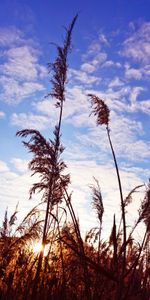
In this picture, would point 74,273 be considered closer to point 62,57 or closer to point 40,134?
point 40,134

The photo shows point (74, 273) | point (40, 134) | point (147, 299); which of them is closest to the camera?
point (40, 134)

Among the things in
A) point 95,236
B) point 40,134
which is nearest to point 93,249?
point 95,236

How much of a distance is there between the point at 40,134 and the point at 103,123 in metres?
0.77

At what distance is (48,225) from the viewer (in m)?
4.70

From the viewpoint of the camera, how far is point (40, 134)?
3.66 m

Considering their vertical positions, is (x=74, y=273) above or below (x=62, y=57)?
below

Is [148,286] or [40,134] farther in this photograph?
[148,286]

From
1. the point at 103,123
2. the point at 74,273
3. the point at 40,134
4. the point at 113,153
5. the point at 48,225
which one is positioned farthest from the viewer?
the point at 74,273

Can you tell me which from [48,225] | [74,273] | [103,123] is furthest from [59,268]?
[103,123]

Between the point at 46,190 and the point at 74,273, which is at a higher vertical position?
the point at 46,190

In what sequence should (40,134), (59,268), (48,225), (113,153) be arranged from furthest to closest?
(59,268) → (48,225) → (40,134) → (113,153)

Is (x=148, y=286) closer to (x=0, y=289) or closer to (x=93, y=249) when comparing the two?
(x=0, y=289)

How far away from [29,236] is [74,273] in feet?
3.69

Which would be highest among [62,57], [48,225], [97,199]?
[62,57]
